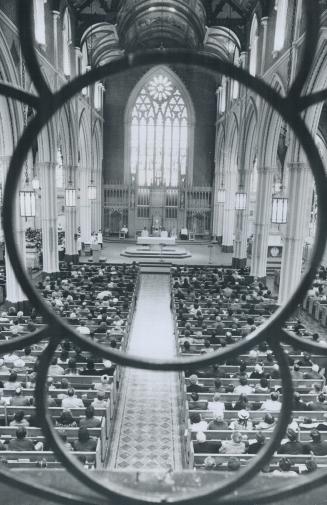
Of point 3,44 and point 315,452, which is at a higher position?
point 3,44

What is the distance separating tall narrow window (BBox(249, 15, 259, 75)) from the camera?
20770 mm

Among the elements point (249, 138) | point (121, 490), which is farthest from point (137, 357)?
point (249, 138)

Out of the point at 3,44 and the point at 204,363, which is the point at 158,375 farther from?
the point at 3,44

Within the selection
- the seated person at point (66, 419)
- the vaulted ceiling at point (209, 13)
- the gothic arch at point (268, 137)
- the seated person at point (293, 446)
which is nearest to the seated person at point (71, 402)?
the seated person at point (66, 419)

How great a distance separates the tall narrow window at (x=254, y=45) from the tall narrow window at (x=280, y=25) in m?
3.34

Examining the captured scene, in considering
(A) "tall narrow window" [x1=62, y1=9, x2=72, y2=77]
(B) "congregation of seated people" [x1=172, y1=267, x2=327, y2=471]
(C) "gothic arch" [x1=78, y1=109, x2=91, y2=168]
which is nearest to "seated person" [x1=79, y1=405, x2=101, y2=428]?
(B) "congregation of seated people" [x1=172, y1=267, x2=327, y2=471]

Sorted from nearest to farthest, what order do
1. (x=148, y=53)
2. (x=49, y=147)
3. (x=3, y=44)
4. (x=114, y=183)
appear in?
1. (x=148, y=53)
2. (x=3, y=44)
3. (x=49, y=147)
4. (x=114, y=183)

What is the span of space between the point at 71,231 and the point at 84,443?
18.0 meters

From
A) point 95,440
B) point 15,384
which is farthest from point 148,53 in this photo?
point 15,384

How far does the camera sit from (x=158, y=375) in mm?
10797

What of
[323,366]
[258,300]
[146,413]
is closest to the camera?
[146,413]

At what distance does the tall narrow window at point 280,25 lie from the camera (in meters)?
16.7

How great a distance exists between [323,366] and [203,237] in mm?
25233

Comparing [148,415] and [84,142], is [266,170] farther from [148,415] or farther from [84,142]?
[84,142]
